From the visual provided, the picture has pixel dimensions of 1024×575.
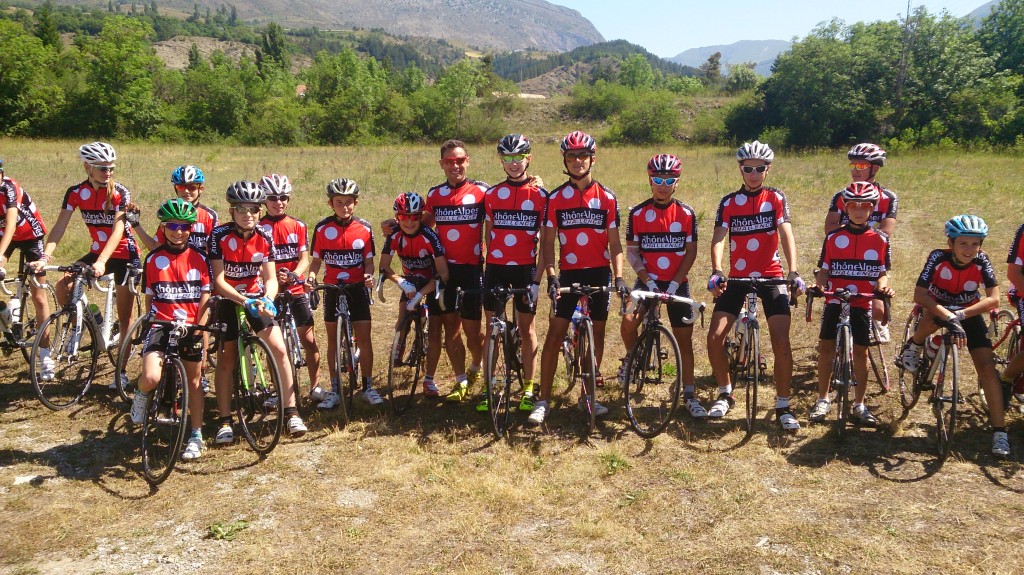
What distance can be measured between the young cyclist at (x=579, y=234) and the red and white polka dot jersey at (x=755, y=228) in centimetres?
107

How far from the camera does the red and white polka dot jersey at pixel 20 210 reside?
693 cm

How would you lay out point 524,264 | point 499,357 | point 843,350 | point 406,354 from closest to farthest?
point 843,350 < point 499,357 < point 524,264 < point 406,354

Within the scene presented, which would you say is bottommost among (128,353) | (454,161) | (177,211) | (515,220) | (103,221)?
(128,353)

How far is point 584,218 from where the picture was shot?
6.16 metres

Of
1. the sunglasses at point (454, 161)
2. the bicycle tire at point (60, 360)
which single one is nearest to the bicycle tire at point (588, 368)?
the sunglasses at point (454, 161)

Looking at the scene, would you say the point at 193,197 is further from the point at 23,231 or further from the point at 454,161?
the point at 454,161

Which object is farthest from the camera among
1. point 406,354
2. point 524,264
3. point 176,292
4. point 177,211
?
point 406,354

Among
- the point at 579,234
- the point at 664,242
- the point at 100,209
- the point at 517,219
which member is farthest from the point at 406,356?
the point at 100,209

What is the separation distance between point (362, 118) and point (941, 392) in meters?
56.5

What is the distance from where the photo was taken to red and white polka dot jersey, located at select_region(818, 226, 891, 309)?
6.04 meters

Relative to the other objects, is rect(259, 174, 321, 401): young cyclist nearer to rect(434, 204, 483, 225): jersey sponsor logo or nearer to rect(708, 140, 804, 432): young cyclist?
rect(434, 204, 483, 225): jersey sponsor logo

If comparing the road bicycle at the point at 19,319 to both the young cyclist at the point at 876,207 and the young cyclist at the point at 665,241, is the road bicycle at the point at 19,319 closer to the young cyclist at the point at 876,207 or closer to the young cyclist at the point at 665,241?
the young cyclist at the point at 665,241

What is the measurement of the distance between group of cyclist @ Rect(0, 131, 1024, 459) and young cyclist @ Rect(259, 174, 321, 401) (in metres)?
0.02

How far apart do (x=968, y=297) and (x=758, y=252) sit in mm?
1815
